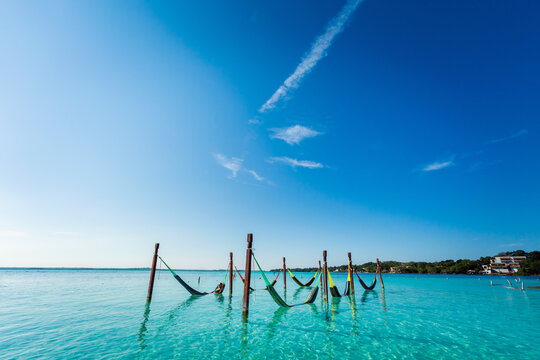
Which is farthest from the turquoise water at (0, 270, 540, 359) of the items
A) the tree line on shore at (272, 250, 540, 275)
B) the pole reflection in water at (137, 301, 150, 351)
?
the tree line on shore at (272, 250, 540, 275)

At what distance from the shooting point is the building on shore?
3392 inches

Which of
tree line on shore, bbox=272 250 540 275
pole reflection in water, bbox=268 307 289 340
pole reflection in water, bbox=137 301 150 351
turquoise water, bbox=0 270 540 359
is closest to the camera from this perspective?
turquoise water, bbox=0 270 540 359

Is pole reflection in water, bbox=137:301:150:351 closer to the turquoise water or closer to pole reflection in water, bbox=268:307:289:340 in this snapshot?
the turquoise water

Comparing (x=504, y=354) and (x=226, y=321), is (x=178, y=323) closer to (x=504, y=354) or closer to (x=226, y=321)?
(x=226, y=321)

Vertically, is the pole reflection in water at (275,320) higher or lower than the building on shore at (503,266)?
higher

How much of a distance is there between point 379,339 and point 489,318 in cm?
1078

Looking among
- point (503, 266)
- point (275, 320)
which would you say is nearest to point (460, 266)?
point (503, 266)

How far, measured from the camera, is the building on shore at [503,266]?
3392 inches

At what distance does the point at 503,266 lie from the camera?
87.9 metres

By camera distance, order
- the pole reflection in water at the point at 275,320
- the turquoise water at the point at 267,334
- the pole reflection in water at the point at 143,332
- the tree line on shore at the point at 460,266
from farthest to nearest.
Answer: the tree line on shore at the point at 460,266
the pole reflection in water at the point at 275,320
the pole reflection in water at the point at 143,332
the turquoise water at the point at 267,334

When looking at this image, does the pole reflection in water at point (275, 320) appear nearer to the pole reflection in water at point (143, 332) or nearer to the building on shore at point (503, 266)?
the pole reflection in water at point (143, 332)

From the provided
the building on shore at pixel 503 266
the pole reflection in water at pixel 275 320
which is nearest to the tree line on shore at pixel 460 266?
the building on shore at pixel 503 266

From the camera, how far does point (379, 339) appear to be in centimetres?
1002

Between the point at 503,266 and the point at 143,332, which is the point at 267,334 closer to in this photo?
the point at 143,332
